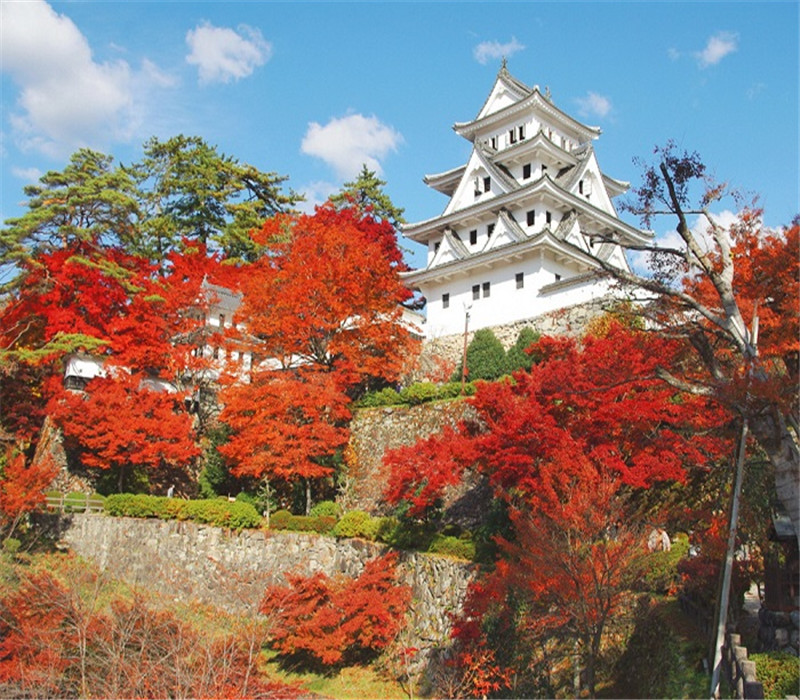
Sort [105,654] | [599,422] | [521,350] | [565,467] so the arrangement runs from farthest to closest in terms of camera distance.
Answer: [521,350], [599,422], [565,467], [105,654]

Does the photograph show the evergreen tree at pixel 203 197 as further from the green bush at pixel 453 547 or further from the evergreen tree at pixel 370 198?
the green bush at pixel 453 547

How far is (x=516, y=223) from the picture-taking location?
32125 mm

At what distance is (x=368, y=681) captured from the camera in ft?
61.2

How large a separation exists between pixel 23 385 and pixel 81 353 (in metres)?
2.71

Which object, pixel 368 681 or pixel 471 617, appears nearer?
Result: pixel 471 617

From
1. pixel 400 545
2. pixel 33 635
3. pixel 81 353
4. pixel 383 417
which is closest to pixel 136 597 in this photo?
pixel 33 635

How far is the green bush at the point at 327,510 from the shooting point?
24.7 m

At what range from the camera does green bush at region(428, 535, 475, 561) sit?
19734 mm

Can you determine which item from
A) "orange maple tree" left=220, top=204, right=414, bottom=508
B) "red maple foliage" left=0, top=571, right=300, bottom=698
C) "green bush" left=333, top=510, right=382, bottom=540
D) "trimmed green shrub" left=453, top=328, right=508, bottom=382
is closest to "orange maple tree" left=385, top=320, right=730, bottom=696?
"red maple foliage" left=0, top=571, right=300, bottom=698

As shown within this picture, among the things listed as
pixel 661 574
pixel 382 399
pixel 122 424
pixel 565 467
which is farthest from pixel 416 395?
pixel 661 574

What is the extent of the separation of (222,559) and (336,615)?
7257 mm

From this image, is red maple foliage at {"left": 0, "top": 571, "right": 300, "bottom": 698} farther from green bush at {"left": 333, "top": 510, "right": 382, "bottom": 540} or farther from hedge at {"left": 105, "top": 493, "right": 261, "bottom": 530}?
hedge at {"left": 105, "top": 493, "right": 261, "bottom": 530}

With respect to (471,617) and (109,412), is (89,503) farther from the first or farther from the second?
(471,617)

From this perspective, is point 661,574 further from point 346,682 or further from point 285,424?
point 285,424
